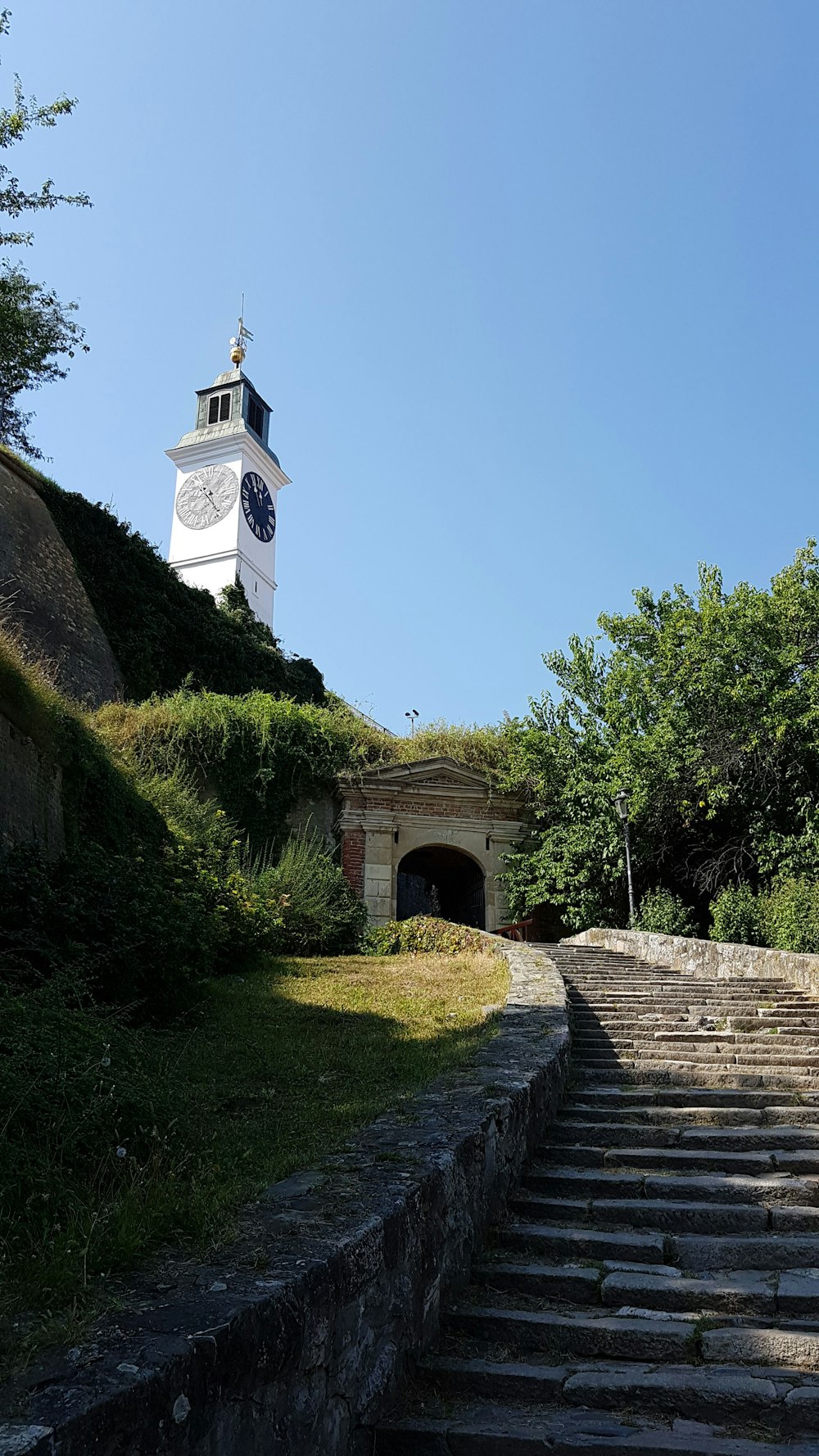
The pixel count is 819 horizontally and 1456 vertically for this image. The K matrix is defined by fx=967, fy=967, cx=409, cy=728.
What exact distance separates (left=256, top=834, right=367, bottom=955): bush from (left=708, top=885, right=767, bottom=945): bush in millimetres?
5888

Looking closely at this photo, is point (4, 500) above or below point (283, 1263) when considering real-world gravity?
above

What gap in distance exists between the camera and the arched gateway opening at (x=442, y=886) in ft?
65.5

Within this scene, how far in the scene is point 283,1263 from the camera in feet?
8.22

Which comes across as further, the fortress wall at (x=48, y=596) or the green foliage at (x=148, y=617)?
the green foliage at (x=148, y=617)

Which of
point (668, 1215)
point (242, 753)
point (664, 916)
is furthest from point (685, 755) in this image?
point (668, 1215)

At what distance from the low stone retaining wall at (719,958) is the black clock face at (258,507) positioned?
4336 centimetres

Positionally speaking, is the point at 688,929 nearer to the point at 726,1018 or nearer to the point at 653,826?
the point at 653,826

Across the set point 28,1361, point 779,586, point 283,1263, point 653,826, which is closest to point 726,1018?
point 283,1263

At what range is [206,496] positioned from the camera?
5475 centimetres

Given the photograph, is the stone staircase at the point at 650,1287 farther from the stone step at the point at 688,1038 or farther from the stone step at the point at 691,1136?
the stone step at the point at 688,1038

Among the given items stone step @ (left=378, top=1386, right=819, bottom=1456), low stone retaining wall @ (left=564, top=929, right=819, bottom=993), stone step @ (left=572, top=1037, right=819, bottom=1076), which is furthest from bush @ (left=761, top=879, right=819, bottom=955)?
stone step @ (left=378, top=1386, right=819, bottom=1456)

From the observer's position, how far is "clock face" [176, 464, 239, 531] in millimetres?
53688

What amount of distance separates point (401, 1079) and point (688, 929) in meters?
12.6

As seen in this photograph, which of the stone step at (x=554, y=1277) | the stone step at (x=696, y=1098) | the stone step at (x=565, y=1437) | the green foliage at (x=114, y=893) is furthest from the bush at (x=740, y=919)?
the stone step at (x=565, y=1437)
